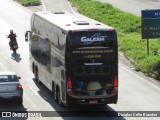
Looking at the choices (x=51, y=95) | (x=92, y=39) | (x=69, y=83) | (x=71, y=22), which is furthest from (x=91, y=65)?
(x=51, y=95)

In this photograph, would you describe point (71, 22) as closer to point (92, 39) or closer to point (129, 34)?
point (92, 39)

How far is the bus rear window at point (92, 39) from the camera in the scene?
24.3 meters

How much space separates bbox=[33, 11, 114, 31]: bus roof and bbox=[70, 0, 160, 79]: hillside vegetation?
7557mm

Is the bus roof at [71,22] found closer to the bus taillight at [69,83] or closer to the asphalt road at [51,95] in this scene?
the bus taillight at [69,83]

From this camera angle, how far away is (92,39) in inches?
958

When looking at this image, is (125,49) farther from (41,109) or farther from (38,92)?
(41,109)

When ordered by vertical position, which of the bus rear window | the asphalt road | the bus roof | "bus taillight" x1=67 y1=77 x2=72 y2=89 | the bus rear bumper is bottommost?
the asphalt road

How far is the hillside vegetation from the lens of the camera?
34906 millimetres

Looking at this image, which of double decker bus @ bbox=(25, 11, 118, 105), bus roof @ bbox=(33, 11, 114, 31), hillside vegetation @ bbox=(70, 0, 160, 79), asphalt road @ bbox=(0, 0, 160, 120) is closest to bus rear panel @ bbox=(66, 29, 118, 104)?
double decker bus @ bbox=(25, 11, 118, 105)

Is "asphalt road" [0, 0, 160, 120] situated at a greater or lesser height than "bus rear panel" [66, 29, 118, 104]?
lesser

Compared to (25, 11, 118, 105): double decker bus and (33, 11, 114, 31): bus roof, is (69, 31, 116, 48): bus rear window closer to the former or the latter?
(25, 11, 118, 105): double decker bus

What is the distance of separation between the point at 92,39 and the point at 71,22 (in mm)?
2604

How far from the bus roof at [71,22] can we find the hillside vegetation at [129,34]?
7557mm

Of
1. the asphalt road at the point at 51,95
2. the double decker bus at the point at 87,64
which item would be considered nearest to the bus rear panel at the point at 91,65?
the double decker bus at the point at 87,64
